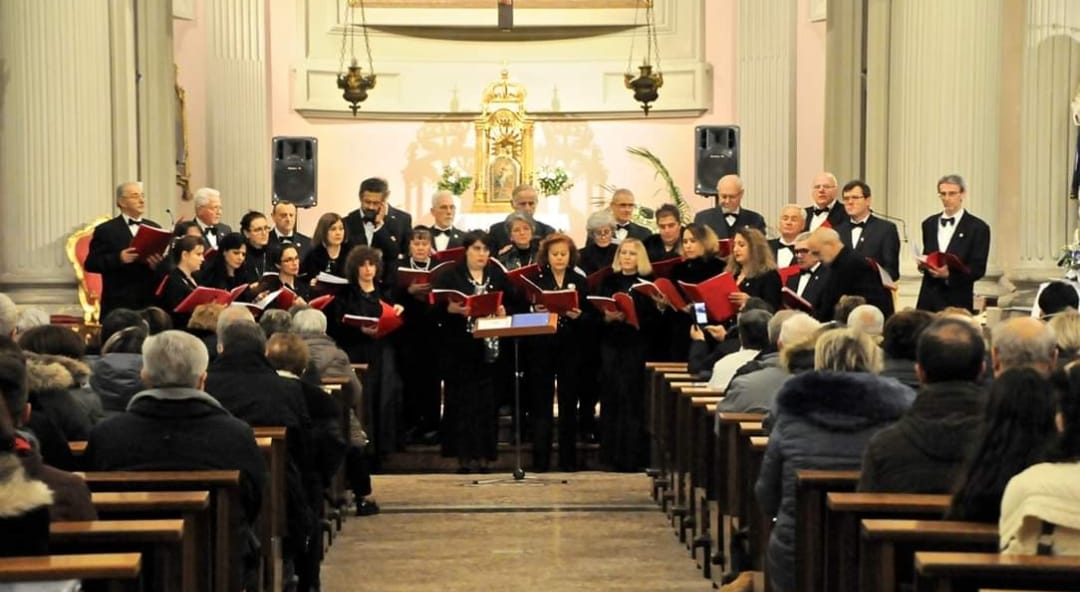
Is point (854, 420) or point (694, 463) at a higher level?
point (854, 420)

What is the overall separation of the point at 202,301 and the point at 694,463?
268cm

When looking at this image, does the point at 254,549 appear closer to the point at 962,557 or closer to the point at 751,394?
the point at 751,394

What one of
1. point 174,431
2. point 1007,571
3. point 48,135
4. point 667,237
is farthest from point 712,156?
point 1007,571

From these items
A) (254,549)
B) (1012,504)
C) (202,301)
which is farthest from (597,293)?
(1012,504)

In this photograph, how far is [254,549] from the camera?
6.27 metres

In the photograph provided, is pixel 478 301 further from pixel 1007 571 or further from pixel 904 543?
pixel 1007 571

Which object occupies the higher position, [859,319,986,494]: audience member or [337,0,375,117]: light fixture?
[337,0,375,117]: light fixture

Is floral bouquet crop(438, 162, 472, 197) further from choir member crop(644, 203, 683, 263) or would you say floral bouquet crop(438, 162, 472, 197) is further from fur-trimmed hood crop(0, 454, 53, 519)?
fur-trimmed hood crop(0, 454, 53, 519)

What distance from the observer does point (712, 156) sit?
14578 mm

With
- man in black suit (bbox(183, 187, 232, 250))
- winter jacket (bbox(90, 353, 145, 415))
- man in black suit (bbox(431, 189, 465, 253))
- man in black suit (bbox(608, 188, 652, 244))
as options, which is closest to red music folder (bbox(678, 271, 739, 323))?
man in black suit (bbox(608, 188, 652, 244))

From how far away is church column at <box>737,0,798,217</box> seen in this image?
17453 mm

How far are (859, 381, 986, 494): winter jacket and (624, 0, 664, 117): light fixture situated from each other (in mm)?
12172

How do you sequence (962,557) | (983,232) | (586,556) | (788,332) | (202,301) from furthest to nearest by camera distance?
(983,232), (202,301), (586,556), (788,332), (962,557)

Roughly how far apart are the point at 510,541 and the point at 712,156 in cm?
631
